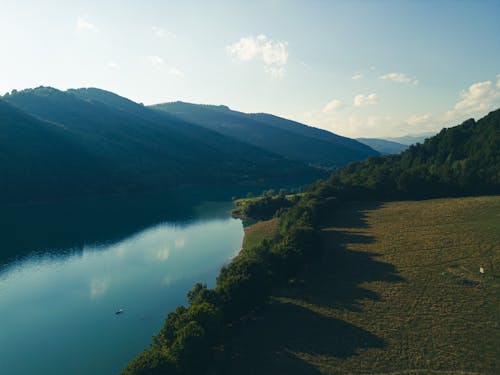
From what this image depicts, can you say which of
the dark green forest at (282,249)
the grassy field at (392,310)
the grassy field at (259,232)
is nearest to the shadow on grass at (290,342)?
the grassy field at (392,310)

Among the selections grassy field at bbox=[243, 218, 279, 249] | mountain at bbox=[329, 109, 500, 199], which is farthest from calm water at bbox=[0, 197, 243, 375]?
mountain at bbox=[329, 109, 500, 199]

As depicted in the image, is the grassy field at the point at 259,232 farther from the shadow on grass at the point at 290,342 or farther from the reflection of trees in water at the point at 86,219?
the shadow on grass at the point at 290,342

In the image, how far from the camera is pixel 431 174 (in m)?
109

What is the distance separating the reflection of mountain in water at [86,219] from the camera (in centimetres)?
10606

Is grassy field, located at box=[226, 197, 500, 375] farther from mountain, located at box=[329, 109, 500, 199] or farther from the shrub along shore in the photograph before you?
mountain, located at box=[329, 109, 500, 199]

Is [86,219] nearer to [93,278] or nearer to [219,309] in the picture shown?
[93,278]

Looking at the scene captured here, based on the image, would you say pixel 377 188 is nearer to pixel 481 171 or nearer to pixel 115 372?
pixel 481 171

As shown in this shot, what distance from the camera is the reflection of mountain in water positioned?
106062 mm

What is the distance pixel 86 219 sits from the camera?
142 m

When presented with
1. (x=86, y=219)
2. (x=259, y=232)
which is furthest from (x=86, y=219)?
(x=259, y=232)

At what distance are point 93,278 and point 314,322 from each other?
57779mm

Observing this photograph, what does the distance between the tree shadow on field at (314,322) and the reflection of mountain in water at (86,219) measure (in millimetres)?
77224

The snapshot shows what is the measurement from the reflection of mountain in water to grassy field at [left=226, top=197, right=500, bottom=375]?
79.9 meters

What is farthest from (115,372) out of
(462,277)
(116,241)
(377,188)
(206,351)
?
(377,188)
